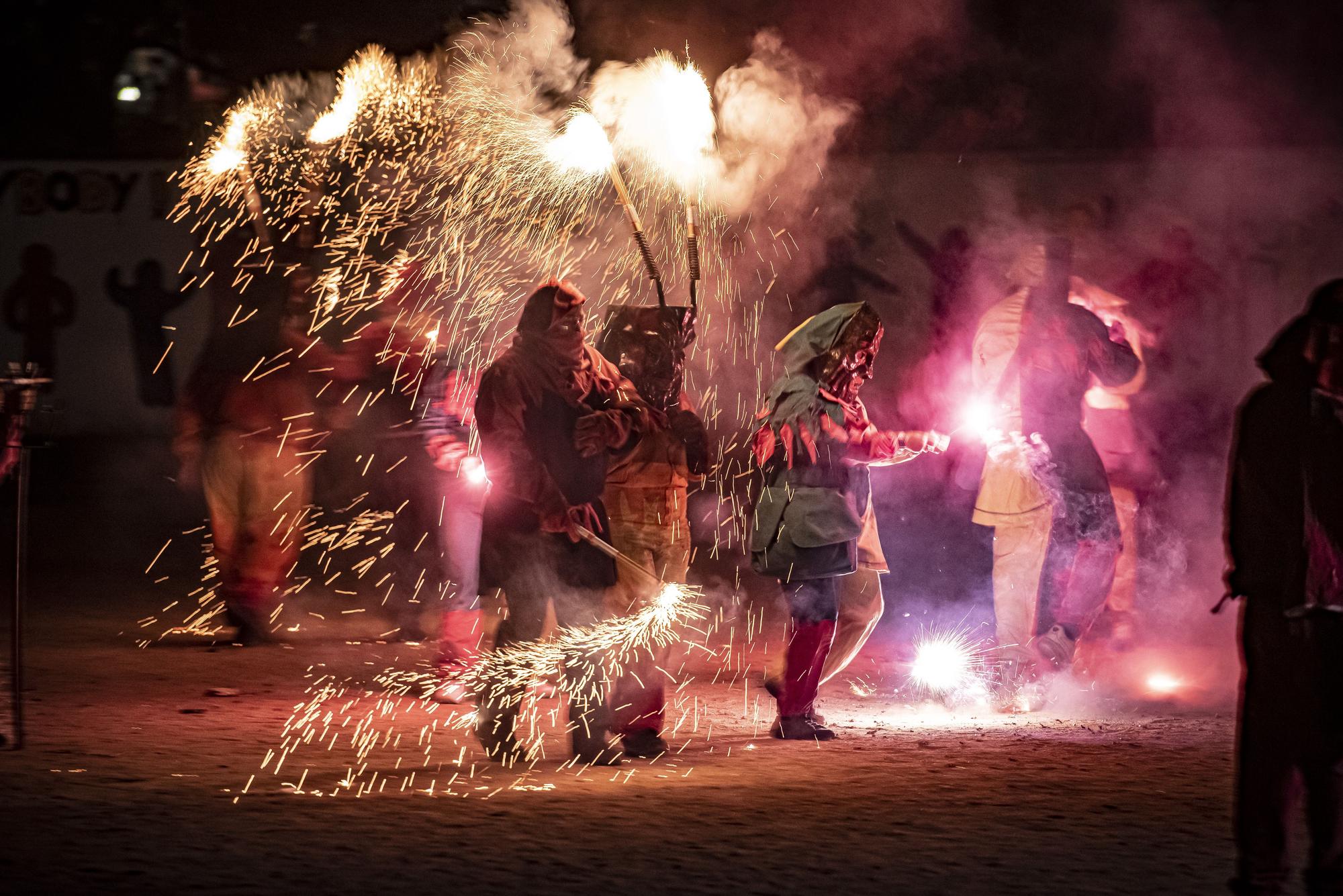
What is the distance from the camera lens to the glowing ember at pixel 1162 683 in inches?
348

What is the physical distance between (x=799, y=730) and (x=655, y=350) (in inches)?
63.7

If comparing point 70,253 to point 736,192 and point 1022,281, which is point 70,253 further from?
point 1022,281

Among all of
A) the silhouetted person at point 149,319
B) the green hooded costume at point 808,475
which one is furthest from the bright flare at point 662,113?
the silhouetted person at point 149,319

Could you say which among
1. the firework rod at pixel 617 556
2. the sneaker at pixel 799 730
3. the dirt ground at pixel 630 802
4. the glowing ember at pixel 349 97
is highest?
the glowing ember at pixel 349 97

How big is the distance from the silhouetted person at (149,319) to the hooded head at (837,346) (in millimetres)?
16896

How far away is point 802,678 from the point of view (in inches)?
299

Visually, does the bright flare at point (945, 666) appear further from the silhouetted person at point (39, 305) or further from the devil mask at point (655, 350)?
the silhouetted person at point (39, 305)

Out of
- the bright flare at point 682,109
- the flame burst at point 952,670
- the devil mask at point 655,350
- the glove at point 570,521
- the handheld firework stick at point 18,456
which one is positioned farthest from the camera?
the bright flare at point 682,109

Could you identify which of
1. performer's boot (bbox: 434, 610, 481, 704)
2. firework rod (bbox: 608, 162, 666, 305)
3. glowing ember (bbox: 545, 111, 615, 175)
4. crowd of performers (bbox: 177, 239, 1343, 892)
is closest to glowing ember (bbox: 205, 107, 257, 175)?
crowd of performers (bbox: 177, 239, 1343, 892)

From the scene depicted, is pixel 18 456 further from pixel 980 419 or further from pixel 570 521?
pixel 980 419

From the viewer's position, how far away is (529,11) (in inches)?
400

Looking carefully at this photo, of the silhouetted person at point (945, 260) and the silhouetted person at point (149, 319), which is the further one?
the silhouetted person at point (149, 319)

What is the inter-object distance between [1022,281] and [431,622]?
3936 millimetres

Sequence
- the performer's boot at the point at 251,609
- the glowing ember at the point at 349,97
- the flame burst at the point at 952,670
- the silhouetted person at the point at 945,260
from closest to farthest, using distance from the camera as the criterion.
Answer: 1. the flame burst at the point at 952,670
2. the performer's boot at the point at 251,609
3. the glowing ember at the point at 349,97
4. the silhouetted person at the point at 945,260
